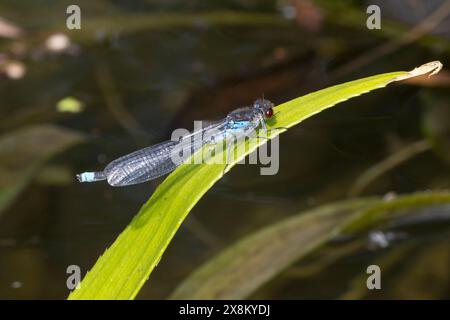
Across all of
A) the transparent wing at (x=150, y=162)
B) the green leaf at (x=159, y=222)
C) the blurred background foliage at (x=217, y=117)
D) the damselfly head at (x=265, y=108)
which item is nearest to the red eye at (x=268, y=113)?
the damselfly head at (x=265, y=108)

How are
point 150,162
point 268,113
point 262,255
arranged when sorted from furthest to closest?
point 262,255 → point 150,162 → point 268,113

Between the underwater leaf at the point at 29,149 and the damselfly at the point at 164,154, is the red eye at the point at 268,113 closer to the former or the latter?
the damselfly at the point at 164,154

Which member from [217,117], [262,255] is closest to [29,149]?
[217,117]

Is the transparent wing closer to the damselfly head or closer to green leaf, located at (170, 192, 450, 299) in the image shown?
the damselfly head

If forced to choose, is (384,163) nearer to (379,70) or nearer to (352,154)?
(352,154)

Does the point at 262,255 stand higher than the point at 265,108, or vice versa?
the point at 265,108

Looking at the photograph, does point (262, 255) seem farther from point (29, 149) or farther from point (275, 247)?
point (29, 149)
